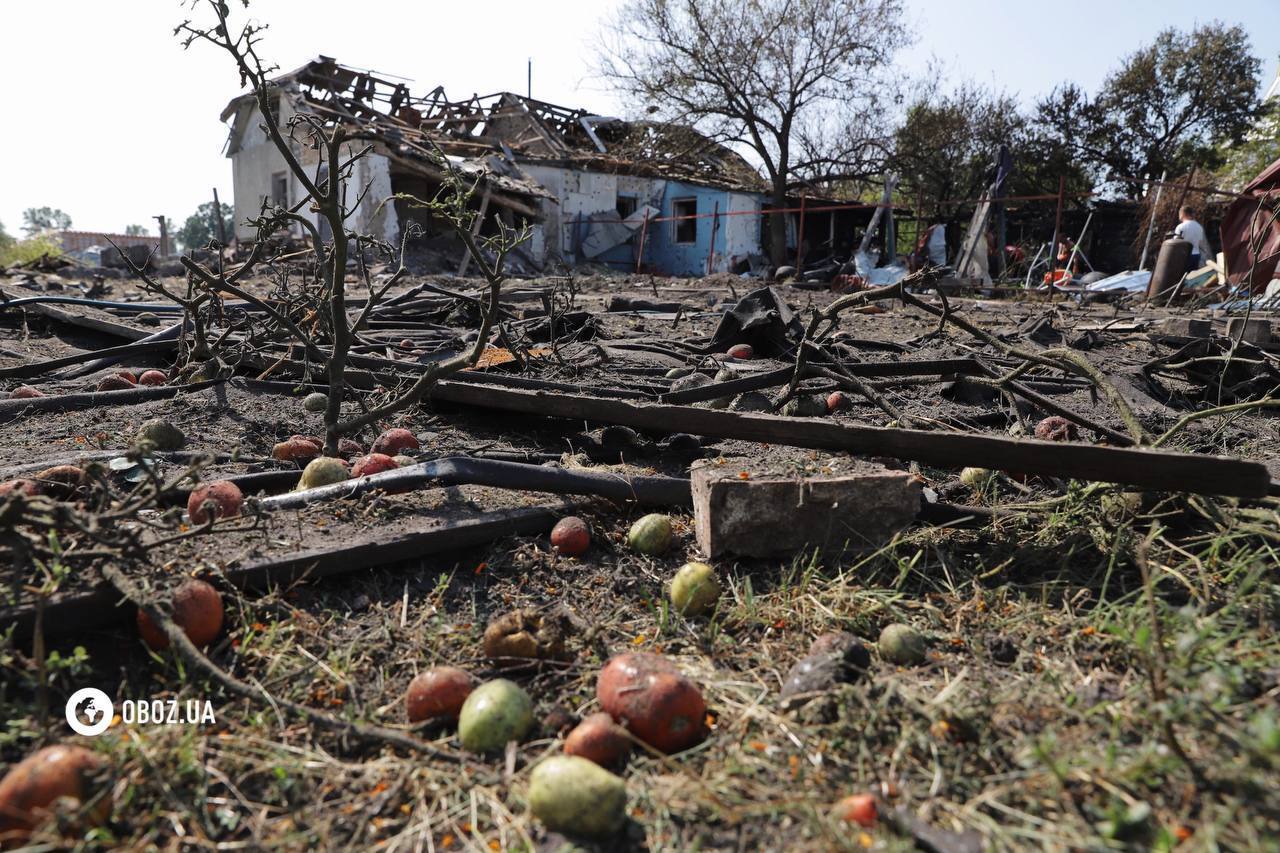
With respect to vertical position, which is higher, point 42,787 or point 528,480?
point 528,480

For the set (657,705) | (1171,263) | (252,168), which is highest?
(252,168)

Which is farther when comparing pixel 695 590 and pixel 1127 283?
pixel 1127 283

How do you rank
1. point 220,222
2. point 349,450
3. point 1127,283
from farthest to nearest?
point 1127,283
point 220,222
point 349,450

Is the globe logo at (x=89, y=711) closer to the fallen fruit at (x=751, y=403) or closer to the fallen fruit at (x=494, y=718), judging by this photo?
the fallen fruit at (x=494, y=718)

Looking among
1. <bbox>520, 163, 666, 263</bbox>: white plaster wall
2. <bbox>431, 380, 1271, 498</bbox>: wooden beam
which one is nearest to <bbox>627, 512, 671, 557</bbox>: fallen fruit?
<bbox>431, 380, 1271, 498</bbox>: wooden beam

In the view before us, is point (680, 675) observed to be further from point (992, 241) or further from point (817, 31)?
point (817, 31)

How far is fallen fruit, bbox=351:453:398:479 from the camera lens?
124 inches

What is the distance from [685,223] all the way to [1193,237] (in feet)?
54.1

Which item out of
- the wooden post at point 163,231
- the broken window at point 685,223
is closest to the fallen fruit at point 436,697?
the wooden post at point 163,231

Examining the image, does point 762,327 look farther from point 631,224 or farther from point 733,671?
point 631,224

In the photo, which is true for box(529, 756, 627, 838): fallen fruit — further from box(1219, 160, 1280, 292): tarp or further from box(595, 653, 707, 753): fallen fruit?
box(1219, 160, 1280, 292): tarp

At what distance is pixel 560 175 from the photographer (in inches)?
982

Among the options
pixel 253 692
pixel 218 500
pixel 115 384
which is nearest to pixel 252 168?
pixel 115 384

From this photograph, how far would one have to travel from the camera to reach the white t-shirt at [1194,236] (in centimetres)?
1305
